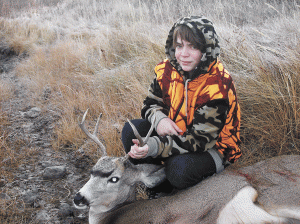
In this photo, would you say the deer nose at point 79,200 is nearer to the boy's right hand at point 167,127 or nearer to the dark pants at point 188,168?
the dark pants at point 188,168

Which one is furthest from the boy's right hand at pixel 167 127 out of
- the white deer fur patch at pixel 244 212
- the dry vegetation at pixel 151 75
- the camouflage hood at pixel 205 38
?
the dry vegetation at pixel 151 75

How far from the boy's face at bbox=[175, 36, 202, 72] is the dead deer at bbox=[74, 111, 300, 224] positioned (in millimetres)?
804

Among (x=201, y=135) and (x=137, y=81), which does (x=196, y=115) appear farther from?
(x=137, y=81)

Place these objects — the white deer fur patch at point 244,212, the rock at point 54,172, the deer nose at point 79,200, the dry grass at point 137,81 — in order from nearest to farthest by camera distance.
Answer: the white deer fur patch at point 244,212
the deer nose at point 79,200
the dry grass at point 137,81
the rock at point 54,172

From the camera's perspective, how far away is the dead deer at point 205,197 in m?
1.50

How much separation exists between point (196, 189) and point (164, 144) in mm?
375

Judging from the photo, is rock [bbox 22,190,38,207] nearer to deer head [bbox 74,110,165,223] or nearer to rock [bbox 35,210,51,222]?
rock [bbox 35,210,51,222]

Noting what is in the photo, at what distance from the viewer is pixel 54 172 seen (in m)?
2.74

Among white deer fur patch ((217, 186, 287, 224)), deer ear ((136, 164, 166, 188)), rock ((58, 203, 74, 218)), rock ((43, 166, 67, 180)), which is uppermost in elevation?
white deer fur patch ((217, 186, 287, 224))

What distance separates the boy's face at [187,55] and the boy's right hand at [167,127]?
44 cm

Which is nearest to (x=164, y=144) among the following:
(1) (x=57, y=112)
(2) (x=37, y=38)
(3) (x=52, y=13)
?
(1) (x=57, y=112)

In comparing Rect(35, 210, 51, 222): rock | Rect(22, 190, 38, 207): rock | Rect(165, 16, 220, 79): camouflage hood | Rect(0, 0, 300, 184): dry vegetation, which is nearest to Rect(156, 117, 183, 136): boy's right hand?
Rect(165, 16, 220, 79): camouflage hood

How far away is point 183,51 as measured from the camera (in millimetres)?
1901

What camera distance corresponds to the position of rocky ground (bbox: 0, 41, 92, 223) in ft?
7.53
